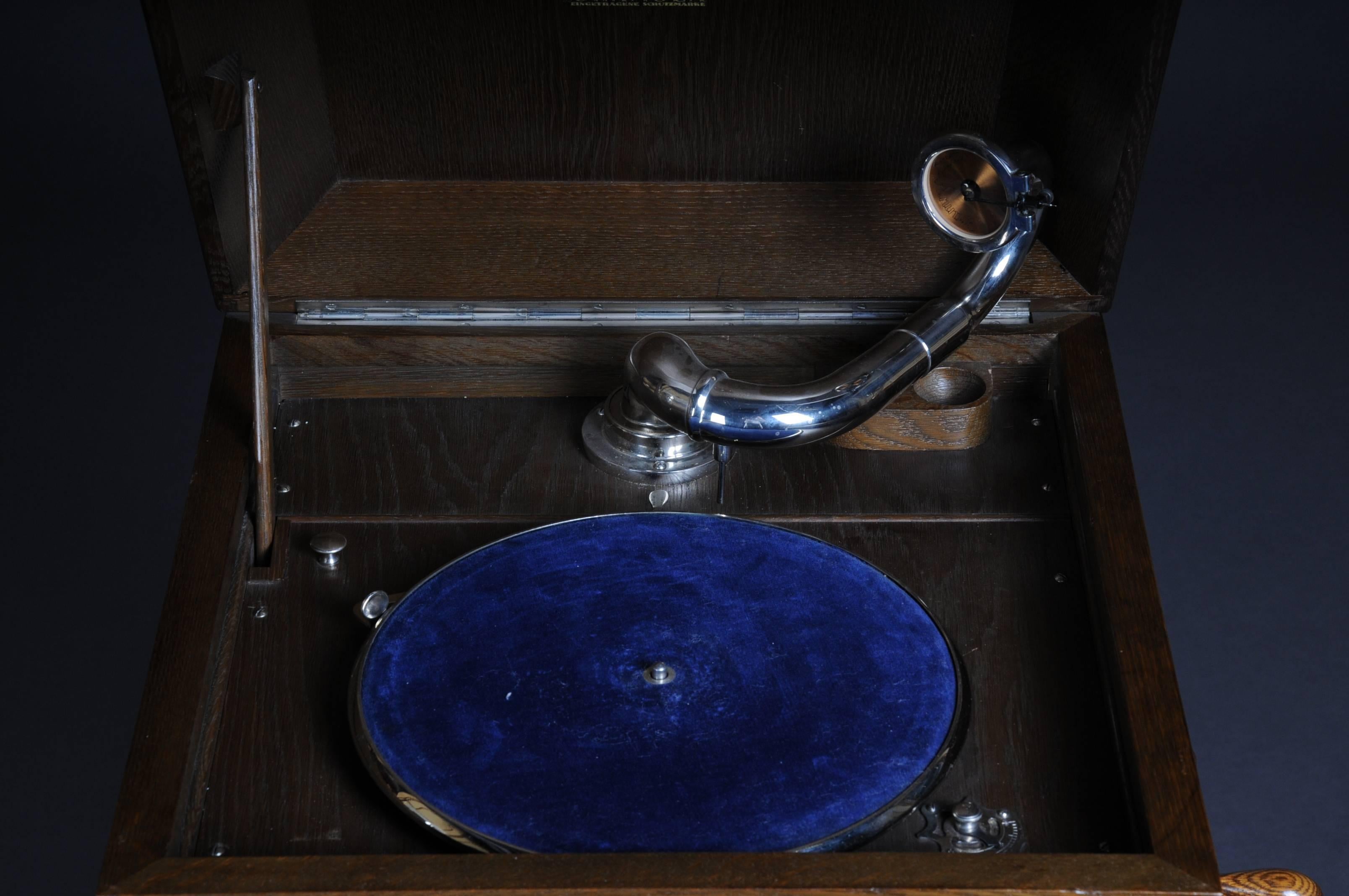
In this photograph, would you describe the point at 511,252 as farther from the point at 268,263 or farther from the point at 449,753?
the point at 449,753

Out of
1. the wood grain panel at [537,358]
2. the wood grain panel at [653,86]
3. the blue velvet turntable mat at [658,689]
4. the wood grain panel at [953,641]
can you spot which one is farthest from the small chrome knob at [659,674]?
the wood grain panel at [653,86]

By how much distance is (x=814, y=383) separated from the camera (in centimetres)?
147

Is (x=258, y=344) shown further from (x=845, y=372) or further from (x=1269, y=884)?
(x=1269, y=884)

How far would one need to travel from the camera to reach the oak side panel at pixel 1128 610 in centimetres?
112

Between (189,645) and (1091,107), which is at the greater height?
(1091,107)

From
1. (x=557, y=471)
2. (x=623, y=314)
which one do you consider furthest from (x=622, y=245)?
(x=557, y=471)

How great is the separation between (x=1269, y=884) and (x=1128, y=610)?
10.3 inches

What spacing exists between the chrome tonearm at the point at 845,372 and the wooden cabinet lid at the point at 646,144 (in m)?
0.12

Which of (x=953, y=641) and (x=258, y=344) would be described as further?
(x=258, y=344)

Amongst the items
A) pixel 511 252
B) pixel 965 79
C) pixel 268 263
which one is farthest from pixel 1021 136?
pixel 268 263

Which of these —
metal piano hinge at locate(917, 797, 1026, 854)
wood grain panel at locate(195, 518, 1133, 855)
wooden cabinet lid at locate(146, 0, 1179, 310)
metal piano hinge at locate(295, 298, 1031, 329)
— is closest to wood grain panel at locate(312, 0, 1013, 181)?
wooden cabinet lid at locate(146, 0, 1179, 310)

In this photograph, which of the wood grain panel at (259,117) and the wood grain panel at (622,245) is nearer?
the wood grain panel at (259,117)

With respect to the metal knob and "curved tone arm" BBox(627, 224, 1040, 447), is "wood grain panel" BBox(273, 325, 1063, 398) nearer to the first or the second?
"curved tone arm" BBox(627, 224, 1040, 447)

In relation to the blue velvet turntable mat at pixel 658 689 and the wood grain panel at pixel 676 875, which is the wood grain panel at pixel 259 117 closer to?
the blue velvet turntable mat at pixel 658 689
